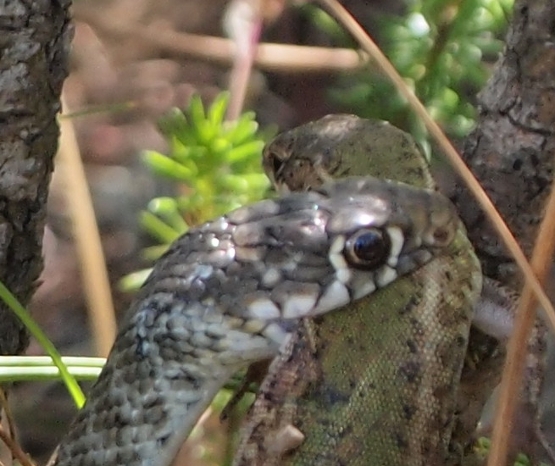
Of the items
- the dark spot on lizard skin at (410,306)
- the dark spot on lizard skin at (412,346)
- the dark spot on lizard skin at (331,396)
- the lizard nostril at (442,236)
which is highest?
the lizard nostril at (442,236)

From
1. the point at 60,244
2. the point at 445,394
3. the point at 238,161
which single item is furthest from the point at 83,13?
the point at 445,394

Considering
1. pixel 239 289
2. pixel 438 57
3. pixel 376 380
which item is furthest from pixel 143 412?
pixel 438 57

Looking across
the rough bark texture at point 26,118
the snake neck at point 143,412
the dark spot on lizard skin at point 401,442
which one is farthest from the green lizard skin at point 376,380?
the rough bark texture at point 26,118

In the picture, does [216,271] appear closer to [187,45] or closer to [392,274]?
[392,274]

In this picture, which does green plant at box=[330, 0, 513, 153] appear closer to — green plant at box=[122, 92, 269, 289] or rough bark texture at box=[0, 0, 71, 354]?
green plant at box=[122, 92, 269, 289]

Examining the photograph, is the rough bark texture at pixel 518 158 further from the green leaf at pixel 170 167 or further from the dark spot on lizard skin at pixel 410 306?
the green leaf at pixel 170 167

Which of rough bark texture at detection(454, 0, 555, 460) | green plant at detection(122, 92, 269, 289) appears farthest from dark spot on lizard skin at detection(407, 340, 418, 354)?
green plant at detection(122, 92, 269, 289)
